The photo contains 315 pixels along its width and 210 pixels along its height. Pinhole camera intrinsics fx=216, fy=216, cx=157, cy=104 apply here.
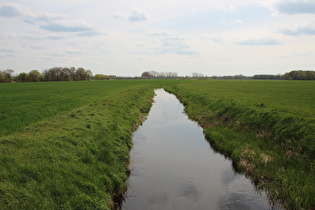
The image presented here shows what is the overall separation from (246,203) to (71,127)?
8.24m

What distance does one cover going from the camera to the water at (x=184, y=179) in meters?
7.01

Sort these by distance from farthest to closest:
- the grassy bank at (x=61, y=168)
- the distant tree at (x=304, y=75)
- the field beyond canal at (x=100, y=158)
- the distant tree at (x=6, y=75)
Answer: the distant tree at (x=304, y=75) → the distant tree at (x=6, y=75) → the field beyond canal at (x=100, y=158) → the grassy bank at (x=61, y=168)

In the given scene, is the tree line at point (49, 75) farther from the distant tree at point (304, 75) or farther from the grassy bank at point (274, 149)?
the distant tree at point (304, 75)

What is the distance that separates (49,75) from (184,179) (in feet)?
393

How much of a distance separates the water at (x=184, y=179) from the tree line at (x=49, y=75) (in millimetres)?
105263

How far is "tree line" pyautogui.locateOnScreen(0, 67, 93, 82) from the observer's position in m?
99.0

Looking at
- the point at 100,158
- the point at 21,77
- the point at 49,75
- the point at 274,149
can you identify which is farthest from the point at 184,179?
the point at 49,75

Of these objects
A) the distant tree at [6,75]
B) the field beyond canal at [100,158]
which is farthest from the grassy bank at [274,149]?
the distant tree at [6,75]

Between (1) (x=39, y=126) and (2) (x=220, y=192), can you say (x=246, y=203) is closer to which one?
(2) (x=220, y=192)

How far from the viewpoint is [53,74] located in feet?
375

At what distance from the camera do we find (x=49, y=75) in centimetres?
11212

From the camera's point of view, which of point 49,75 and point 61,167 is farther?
point 49,75

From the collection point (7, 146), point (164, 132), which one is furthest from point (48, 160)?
point (164, 132)

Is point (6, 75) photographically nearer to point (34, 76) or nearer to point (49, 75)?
point (34, 76)
